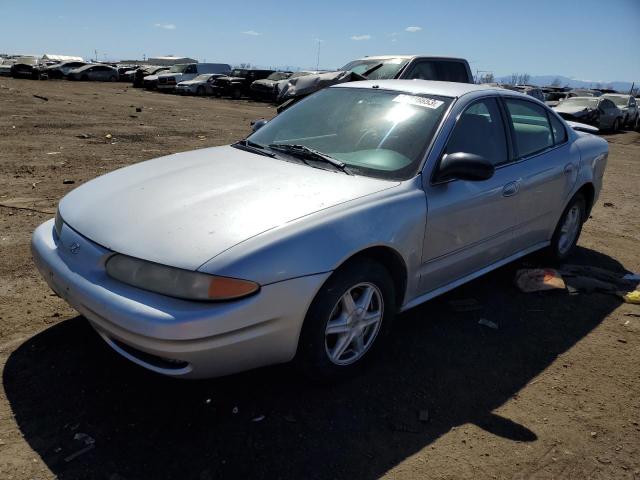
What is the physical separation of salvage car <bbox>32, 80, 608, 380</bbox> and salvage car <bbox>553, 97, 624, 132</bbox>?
16833mm

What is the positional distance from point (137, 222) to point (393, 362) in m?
1.67

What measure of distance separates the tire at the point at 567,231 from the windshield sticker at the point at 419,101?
1880mm

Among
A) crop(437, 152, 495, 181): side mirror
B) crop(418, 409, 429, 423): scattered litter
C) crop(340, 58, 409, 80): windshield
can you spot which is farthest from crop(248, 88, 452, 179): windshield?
crop(340, 58, 409, 80): windshield

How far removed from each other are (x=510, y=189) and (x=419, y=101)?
900 mm

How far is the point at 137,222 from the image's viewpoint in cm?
264

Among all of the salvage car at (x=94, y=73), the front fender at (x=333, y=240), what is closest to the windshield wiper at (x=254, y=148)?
the front fender at (x=333, y=240)

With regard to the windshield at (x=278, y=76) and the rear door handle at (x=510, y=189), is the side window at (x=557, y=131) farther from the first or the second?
the windshield at (x=278, y=76)

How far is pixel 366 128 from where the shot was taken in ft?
11.5

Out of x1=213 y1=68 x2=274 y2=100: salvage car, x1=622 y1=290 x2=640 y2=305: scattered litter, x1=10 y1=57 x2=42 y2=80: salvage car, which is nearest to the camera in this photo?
x1=622 y1=290 x2=640 y2=305: scattered litter

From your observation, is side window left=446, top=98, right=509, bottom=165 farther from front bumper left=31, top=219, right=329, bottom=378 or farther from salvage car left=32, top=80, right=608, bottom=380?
front bumper left=31, top=219, right=329, bottom=378

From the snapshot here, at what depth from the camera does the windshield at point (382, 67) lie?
9.63 m

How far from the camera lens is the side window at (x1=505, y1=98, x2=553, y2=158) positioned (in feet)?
13.3

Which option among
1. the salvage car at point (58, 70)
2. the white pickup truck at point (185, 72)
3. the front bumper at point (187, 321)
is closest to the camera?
the front bumper at point (187, 321)

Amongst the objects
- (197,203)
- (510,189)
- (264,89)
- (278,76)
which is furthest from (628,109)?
(197,203)
